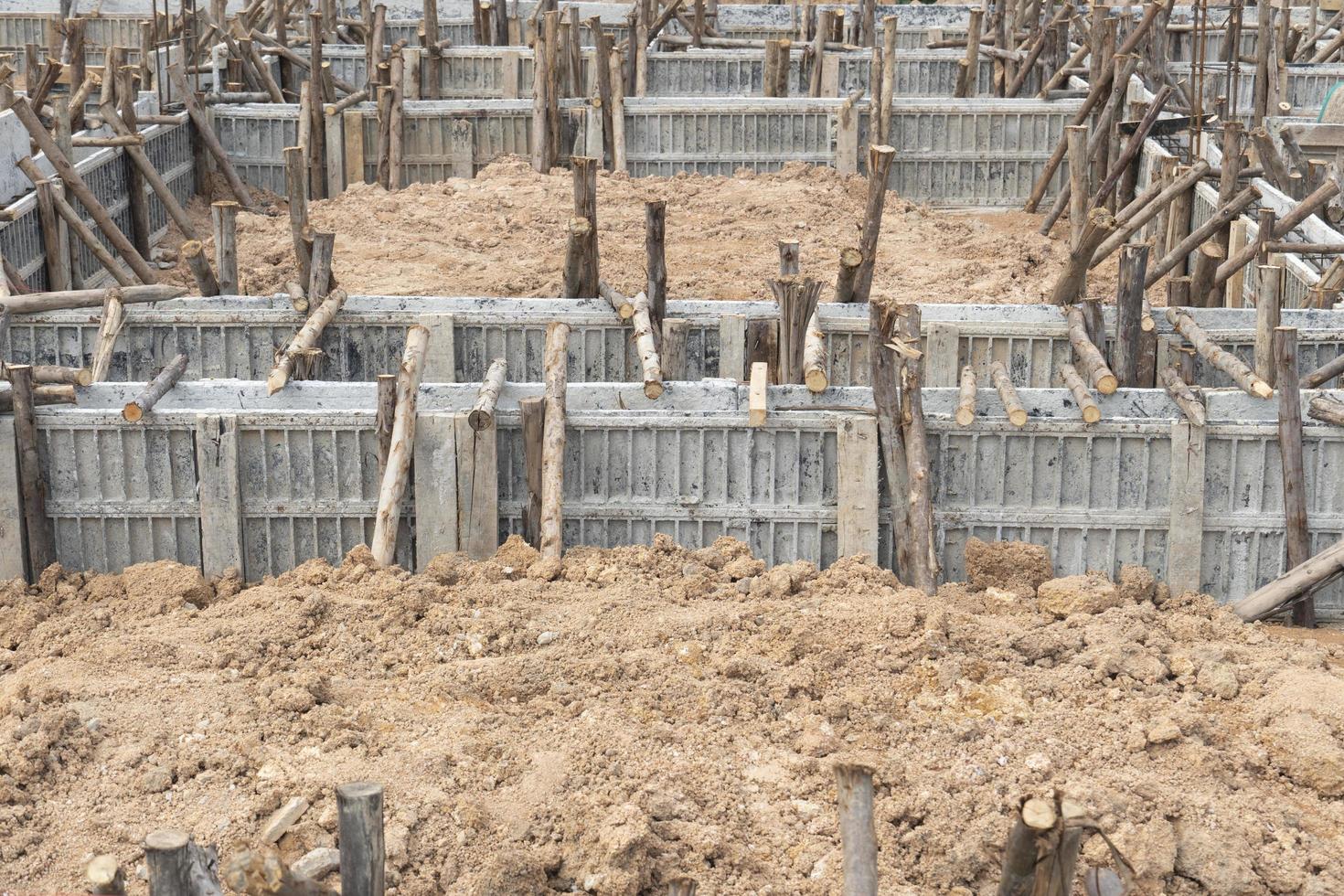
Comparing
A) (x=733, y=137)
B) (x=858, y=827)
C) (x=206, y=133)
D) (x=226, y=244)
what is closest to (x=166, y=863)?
(x=858, y=827)

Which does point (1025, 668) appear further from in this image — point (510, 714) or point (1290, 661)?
point (510, 714)

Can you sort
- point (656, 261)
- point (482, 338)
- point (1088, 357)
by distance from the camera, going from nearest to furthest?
point (1088, 357) → point (656, 261) → point (482, 338)

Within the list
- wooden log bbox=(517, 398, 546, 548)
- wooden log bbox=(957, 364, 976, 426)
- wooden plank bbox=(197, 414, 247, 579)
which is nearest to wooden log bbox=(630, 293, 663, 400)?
wooden log bbox=(517, 398, 546, 548)

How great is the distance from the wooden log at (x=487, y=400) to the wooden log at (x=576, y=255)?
209cm

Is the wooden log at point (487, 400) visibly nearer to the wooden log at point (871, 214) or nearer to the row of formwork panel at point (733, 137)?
the wooden log at point (871, 214)

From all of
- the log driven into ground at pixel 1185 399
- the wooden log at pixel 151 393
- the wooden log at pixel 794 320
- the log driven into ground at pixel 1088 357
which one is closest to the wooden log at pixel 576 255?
the wooden log at pixel 794 320

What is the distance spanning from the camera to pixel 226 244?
478 inches

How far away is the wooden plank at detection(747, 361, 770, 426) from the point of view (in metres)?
9.31

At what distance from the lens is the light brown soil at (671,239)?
15.9 meters

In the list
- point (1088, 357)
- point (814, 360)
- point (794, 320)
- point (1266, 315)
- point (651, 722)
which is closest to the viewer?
point (651, 722)

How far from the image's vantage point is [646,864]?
662 cm

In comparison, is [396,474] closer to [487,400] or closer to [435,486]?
[435,486]

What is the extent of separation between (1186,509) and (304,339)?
5.36 meters

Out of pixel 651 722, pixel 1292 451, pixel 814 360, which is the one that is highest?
pixel 814 360
